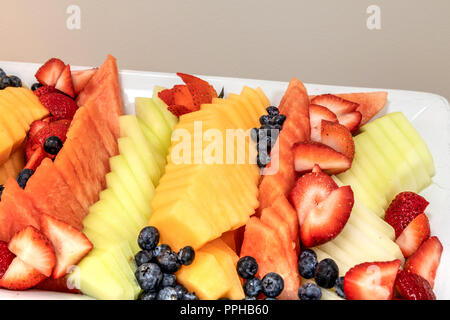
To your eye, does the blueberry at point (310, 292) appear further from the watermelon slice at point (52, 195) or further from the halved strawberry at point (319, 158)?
the watermelon slice at point (52, 195)

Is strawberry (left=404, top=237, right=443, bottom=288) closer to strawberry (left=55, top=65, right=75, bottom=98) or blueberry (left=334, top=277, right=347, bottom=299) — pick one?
blueberry (left=334, top=277, right=347, bottom=299)

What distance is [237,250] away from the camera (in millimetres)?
1957

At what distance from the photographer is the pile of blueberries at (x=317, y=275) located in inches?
66.0

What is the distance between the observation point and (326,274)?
171 centimetres

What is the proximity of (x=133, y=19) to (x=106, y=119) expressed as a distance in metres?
1.89

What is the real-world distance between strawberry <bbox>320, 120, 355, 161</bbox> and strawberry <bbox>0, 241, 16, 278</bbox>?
130cm

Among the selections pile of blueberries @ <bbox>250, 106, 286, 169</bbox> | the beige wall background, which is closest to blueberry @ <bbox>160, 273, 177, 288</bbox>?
pile of blueberries @ <bbox>250, 106, 286, 169</bbox>

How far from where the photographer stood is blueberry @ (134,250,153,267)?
5.55 ft

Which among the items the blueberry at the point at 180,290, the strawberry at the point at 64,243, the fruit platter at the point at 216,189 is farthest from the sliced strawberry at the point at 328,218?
the strawberry at the point at 64,243

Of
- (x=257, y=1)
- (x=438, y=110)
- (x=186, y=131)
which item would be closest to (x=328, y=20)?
(x=257, y=1)

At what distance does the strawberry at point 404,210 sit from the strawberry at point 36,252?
1.30m

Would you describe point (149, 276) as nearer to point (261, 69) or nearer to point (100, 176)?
point (100, 176)

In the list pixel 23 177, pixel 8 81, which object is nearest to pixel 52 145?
pixel 23 177

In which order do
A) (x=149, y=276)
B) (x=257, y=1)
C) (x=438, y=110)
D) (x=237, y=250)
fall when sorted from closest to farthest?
1. (x=149, y=276)
2. (x=237, y=250)
3. (x=438, y=110)
4. (x=257, y=1)
